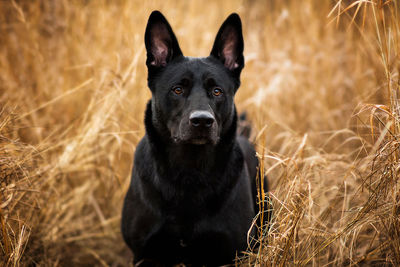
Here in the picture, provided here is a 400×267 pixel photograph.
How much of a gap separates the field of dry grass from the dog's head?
35 cm

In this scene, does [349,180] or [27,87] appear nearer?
[349,180]

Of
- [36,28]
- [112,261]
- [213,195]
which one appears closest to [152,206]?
[213,195]

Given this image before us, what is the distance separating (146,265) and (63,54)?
2.67 m

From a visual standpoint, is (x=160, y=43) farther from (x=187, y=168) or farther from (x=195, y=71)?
(x=187, y=168)

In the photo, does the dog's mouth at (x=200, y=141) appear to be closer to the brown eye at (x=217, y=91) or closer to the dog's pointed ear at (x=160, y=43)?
the brown eye at (x=217, y=91)

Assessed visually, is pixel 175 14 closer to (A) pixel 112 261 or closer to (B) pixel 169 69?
(B) pixel 169 69

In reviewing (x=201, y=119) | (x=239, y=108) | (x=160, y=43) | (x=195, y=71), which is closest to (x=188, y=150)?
(x=201, y=119)

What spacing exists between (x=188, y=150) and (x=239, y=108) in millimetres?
2027

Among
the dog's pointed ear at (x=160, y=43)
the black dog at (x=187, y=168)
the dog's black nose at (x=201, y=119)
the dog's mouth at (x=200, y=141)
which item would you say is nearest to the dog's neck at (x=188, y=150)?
the black dog at (x=187, y=168)

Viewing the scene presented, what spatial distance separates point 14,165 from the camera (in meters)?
2.21

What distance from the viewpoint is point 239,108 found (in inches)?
169

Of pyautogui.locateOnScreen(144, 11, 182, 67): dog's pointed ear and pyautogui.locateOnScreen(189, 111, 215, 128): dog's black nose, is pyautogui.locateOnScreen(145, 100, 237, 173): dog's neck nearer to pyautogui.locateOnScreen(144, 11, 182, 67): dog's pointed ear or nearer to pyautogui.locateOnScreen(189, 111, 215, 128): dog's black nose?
pyautogui.locateOnScreen(189, 111, 215, 128): dog's black nose

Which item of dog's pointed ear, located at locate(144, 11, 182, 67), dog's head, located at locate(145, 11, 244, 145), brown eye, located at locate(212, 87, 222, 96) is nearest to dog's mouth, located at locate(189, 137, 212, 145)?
dog's head, located at locate(145, 11, 244, 145)

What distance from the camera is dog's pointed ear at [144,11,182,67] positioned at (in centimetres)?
240
